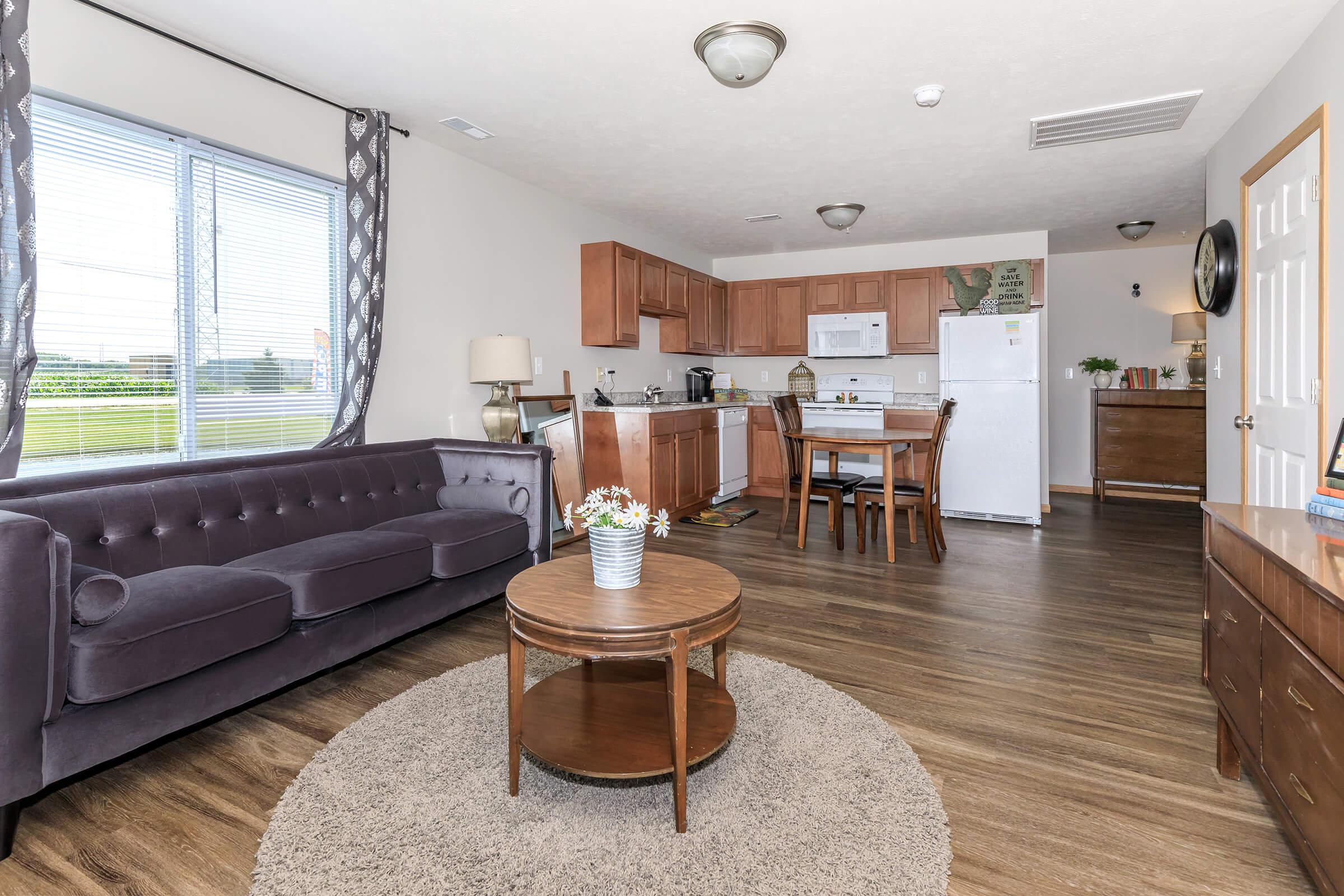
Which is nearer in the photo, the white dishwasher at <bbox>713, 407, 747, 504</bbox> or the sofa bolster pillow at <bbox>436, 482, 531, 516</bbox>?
the sofa bolster pillow at <bbox>436, 482, 531, 516</bbox>

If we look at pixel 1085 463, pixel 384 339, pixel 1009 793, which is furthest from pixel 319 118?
pixel 1085 463

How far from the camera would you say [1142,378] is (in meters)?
6.59

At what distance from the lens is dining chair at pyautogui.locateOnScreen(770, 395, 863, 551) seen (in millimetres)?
4578

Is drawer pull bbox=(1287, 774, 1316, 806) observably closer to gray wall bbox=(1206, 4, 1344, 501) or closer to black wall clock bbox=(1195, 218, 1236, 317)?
gray wall bbox=(1206, 4, 1344, 501)

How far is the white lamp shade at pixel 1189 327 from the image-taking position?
20.6ft

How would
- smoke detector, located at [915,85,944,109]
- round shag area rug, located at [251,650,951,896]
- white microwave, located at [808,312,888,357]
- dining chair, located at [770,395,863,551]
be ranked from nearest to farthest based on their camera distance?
round shag area rug, located at [251,650,951,896]
smoke detector, located at [915,85,944,109]
dining chair, located at [770,395,863,551]
white microwave, located at [808,312,888,357]

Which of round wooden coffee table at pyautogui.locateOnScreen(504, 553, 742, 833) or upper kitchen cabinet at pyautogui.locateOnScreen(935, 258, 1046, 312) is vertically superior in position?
upper kitchen cabinet at pyautogui.locateOnScreen(935, 258, 1046, 312)

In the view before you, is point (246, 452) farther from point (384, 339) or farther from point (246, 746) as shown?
point (246, 746)

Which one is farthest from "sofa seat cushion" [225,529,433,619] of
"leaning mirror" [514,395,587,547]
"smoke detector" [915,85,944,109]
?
"smoke detector" [915,85,944,109]

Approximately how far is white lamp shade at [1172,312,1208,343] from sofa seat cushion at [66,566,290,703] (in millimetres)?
7401

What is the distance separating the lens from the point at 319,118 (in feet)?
11.1

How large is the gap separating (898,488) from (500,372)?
8.57 ft

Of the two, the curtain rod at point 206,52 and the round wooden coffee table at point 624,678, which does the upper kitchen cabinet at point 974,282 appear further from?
the round wooden coffee table at point 624,678

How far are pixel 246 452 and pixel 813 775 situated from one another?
2809 mm
